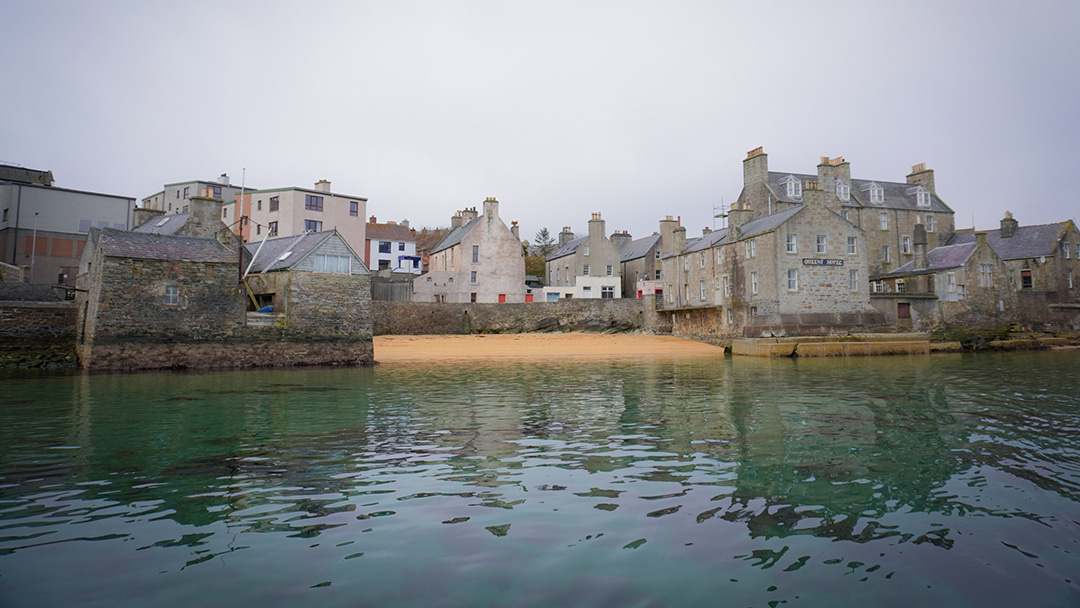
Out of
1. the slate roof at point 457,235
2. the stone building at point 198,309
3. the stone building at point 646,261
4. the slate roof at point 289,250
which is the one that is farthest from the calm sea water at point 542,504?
the stone building at point 646,261

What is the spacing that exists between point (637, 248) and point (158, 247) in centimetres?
4659

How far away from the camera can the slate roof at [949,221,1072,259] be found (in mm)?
46625

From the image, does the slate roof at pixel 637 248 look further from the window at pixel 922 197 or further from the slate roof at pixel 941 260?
the window at pixel 922 197

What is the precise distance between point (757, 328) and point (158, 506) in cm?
3546

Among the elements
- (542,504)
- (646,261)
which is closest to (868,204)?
(646,261)

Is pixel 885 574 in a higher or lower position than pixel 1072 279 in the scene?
lower

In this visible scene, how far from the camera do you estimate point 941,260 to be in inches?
1726

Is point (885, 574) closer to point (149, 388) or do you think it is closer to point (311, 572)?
point (311, 572)

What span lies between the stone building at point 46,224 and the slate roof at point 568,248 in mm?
38640

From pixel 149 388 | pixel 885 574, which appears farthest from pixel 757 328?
pixel 885 574

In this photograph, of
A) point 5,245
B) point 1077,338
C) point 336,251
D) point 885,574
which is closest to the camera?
point 885,574

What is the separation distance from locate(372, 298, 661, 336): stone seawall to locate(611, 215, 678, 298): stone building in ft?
19.2

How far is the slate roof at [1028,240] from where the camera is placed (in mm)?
46625

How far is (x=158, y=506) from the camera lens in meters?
6.23
